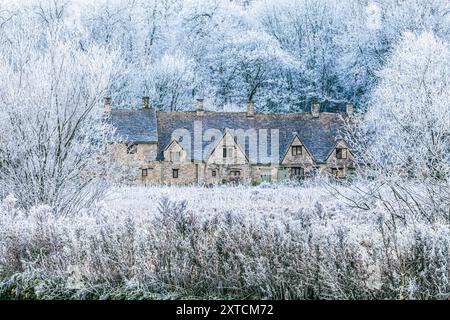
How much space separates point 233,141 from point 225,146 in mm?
671

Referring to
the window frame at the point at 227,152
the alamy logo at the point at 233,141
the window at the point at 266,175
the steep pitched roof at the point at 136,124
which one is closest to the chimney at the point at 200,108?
the alamy logo at the point at 233,141

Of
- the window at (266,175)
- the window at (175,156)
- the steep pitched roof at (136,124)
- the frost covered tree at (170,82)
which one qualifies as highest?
the frost covered tree at (170,82)

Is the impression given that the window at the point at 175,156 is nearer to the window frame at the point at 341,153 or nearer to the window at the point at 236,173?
the window at the point at 236,173

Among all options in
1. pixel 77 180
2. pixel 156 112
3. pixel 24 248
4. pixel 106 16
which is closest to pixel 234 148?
pixel 156 112

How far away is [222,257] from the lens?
6.36 m

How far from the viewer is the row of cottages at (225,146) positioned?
123 feet

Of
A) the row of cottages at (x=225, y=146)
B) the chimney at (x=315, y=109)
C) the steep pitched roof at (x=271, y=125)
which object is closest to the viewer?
the row of cottages at (x=225, y=146)

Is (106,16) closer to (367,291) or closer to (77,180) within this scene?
(77,180)

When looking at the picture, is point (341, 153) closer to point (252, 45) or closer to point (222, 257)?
point (252, 45)

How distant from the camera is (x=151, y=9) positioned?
5250cm

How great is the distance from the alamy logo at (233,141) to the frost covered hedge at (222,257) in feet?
99.8

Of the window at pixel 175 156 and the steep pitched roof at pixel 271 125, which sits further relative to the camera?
the steep pitched roof at pixel 271 125

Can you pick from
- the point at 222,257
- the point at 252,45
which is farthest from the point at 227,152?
the point at 222,257

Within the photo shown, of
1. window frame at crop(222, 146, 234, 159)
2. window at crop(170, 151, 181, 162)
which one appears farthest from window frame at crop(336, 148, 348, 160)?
window at crop(170, 151, 181, 162)
